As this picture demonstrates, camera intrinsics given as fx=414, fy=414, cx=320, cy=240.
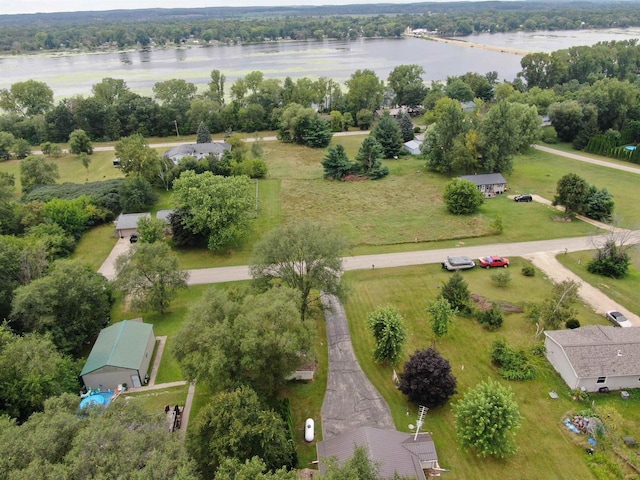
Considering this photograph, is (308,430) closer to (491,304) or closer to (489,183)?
(491,304)

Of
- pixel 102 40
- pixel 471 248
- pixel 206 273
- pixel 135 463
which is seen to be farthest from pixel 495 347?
pixel 102 40

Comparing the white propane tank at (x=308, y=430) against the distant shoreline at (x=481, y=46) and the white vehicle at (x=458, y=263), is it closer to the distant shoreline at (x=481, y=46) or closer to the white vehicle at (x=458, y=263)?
the white vehicle at (x=458, y=263)

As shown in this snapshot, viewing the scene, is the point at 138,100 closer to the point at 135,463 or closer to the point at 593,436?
the point at 135,463

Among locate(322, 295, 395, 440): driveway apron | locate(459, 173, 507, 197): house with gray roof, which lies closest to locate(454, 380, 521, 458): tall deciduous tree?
locate(322, 295, 395, 440): driveway apron

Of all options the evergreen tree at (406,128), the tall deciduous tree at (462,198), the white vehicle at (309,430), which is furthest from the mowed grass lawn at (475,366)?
the evergreen tree at (406,128)

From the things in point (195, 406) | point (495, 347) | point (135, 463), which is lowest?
point (195, 406)

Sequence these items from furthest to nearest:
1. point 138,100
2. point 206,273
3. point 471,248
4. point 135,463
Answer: point 138,100 < point 471,248 < point 206,273 < point 135,463
